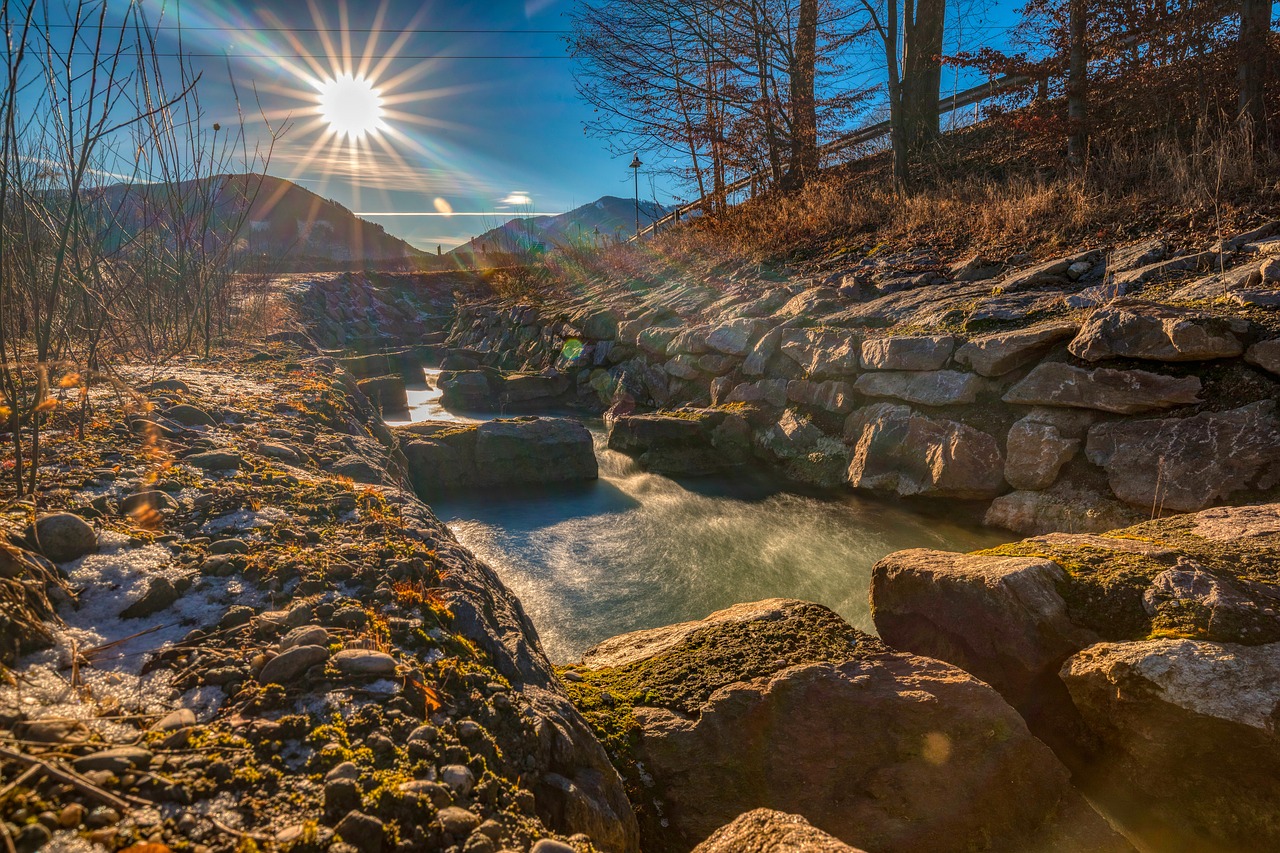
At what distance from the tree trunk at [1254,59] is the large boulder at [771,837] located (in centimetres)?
861

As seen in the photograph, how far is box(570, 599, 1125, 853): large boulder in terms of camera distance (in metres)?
1.88

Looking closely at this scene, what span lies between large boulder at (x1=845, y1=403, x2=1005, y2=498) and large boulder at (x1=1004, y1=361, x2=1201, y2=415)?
0.51 meters

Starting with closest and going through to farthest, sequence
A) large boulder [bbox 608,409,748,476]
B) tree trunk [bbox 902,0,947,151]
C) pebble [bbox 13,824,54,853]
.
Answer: pebble [bbox 13,824,54,853], large boulder [bbox 608,409,748,476], tree trunk [bbox 902,0,947,151]

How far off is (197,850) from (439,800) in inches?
15.3

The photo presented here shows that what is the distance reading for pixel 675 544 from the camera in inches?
205

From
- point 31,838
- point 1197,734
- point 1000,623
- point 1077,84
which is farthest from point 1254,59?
point 31,838

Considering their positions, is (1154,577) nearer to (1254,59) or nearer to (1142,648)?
(1142,648)

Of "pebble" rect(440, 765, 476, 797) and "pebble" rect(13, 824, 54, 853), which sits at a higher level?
"pebble" rect(13, 824, 54, 853)

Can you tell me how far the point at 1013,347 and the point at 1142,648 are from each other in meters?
3.28

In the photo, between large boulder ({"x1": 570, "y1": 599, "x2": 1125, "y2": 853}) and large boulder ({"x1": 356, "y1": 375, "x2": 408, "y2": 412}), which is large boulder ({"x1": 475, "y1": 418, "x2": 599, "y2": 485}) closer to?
large boulder ({"x1": 356, "y1": 375, "x2": 408, "y2": 412})

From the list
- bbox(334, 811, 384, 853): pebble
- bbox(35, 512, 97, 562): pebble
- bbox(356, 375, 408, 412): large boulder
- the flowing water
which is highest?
bbox(356, 375, 408, 412): large boulder

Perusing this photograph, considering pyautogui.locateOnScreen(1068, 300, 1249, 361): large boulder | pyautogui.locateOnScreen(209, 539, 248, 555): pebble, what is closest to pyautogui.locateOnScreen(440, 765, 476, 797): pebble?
pyautogui.locateOnScreen(209, 539, 248, 555): pebble

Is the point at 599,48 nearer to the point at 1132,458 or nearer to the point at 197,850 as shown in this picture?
the point at 1132,458

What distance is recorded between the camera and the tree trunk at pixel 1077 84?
24.9ft
